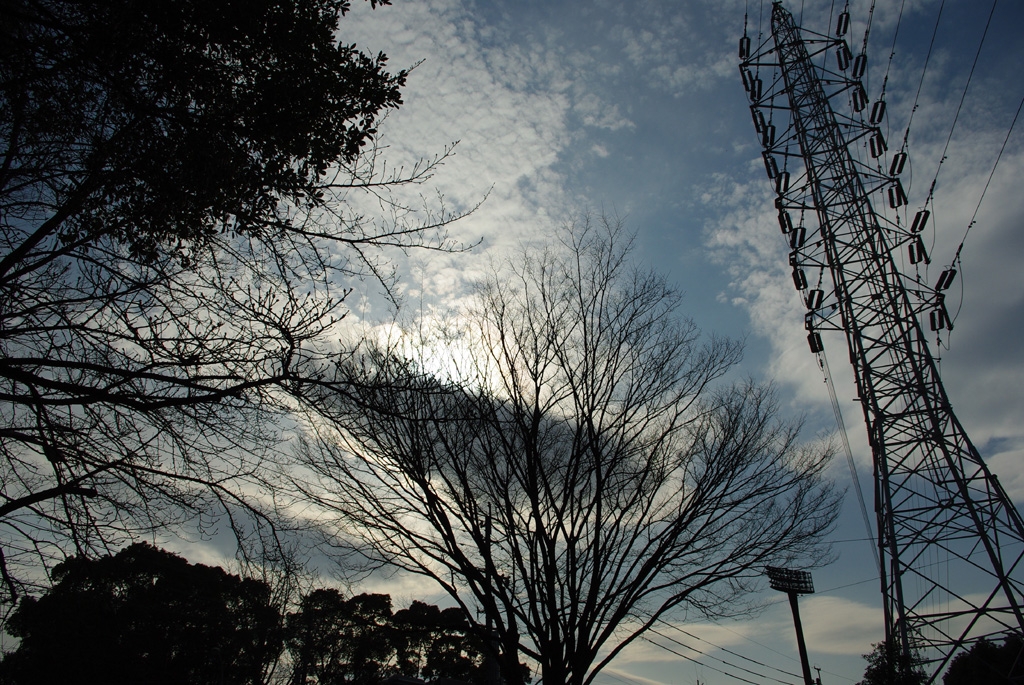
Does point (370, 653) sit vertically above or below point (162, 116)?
below

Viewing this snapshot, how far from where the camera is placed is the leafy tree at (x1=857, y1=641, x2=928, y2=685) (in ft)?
45.6

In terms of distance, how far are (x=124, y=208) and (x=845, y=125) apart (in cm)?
2011

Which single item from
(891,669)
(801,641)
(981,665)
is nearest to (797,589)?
(801,641)

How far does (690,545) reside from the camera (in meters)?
8.45

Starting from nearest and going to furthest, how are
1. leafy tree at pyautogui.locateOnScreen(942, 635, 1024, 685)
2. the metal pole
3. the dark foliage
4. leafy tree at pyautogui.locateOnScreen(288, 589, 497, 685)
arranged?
the dark foliage
leafy tree at pyautogui.locateOnScreen(288, 589, 497, 685)
leafy tree at pyautogui.locateOnScreen(942, 635, 1024, 685)
the metal pole

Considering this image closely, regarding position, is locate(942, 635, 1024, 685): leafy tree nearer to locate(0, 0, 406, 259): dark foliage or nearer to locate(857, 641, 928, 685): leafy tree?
locate(857, 641, 928, 685): leafy tree

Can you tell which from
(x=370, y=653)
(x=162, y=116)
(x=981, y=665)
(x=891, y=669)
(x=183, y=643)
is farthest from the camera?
(x=370, y=653)

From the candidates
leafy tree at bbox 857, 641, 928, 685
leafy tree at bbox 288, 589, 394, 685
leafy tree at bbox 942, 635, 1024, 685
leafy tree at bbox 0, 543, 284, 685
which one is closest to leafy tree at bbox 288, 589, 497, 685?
leafy tree at bbox 288, 589, 394, 685

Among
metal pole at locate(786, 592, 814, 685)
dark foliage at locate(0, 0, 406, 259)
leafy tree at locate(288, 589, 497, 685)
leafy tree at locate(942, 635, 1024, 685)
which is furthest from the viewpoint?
metal pole at locate(786, 592, 814, 685)

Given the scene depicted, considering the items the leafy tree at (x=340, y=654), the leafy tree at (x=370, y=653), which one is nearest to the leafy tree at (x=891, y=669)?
the leafy tree at (x=370, y=653)

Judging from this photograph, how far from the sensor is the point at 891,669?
1459 centimetres

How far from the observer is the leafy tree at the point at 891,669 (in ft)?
45.6

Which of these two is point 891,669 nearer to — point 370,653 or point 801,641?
point 801,641

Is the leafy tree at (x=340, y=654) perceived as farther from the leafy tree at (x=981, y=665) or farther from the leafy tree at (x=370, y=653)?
the leafy tree at (x=981, y=665)
